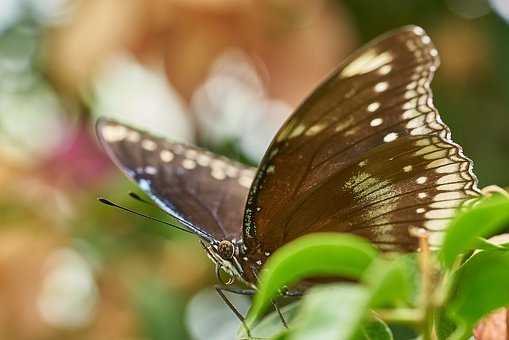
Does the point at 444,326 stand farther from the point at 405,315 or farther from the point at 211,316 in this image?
the point at 211,316

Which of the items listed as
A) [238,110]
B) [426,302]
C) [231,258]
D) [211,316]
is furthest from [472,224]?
[238,110]

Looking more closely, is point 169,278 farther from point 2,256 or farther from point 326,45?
point 326,45

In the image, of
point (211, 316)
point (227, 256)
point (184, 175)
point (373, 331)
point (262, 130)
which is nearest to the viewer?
point (373, 331)

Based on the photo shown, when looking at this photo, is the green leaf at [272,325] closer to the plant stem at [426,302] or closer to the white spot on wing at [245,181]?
the plant stem at [426,302]

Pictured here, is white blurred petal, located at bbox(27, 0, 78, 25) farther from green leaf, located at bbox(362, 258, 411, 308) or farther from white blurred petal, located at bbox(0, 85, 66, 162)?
green leaf, located at bbox(362, 258, 411, 308)

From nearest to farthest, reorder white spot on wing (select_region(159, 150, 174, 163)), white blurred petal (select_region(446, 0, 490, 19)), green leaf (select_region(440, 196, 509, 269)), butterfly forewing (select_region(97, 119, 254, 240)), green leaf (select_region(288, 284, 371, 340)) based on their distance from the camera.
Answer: green leaf (select_region(288, 284, 371, 340)) < green leaf (select_region(440, 196, 509, 269)) < butterfly forewing (select_region(97, 119, 254, 240)) < white spot on wing (select_region(159, 150, 174, 163)) < white blurred petal (select_region(446, 0, 490, 19))

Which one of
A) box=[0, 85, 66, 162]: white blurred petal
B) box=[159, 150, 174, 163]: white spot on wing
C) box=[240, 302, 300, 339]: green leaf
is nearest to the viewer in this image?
box=[240, 302, 300, 339]: green leaf

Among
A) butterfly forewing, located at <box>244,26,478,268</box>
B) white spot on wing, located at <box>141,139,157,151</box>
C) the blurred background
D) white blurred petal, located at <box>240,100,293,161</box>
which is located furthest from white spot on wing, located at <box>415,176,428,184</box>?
white blurred petal, located at <box>240,100,293,161</box>
